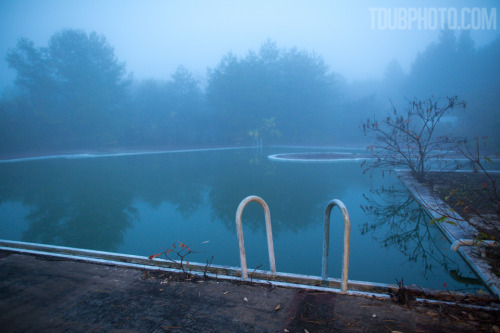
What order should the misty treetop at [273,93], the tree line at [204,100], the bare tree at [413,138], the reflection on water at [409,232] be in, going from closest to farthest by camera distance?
1. the reflection on water at [409,232]
2. the bare tree at [413,138]
3. the tree line at [204,100]
4. the misty treetop at [273,93]

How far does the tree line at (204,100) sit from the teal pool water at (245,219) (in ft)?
43.3

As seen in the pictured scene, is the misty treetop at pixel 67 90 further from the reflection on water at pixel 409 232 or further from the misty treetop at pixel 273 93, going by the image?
the reflection on water at pixel 409 232

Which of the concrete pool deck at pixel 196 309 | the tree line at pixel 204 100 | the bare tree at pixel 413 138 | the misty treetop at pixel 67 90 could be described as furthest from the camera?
the tree line at pixel 204 100

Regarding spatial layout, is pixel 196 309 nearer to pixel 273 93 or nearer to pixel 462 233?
pixel 462 233

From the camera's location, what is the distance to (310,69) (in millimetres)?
26953

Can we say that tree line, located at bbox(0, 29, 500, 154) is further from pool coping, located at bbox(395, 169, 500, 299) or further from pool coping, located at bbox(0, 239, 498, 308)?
pool coping, located at bbox(0, 239, 498, 308)

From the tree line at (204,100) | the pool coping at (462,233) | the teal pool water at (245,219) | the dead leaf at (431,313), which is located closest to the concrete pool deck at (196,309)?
the dead leaf at (431,313)

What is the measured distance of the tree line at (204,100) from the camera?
70.8 feet

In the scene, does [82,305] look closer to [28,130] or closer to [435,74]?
[28,130]

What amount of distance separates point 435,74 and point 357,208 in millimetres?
30618

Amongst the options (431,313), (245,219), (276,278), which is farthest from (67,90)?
(431,313)

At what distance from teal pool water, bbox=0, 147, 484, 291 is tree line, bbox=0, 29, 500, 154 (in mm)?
13184

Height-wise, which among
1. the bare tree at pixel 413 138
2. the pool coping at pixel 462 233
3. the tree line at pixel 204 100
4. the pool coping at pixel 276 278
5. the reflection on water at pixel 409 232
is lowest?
the reflection on water at pixel 409 232

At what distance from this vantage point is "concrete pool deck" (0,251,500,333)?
1789mm
